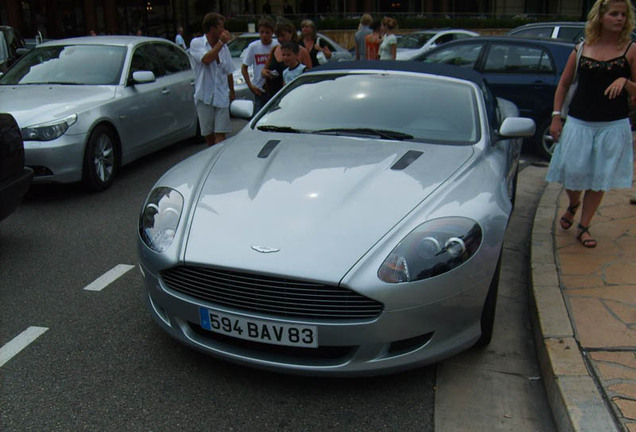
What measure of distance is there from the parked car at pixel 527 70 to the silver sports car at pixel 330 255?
482cm

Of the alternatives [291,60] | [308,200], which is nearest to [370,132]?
[308,200]

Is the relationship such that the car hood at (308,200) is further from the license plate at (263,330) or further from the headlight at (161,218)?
the license plate at (263,330)

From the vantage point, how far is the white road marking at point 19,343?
334 cm

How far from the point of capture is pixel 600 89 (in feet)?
14.2

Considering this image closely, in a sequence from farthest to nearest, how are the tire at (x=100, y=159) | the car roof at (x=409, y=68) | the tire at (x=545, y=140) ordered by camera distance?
1. the tire at (x=545, y=140)
2. the tire at (x=100, y=159)
3. the car roof at (x=409, y=68)

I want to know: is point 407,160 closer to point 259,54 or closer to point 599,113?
point 599,113

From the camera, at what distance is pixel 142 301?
13.1 feet

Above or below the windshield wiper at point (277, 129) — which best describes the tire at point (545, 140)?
below

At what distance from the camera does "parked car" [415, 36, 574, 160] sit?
824 cm

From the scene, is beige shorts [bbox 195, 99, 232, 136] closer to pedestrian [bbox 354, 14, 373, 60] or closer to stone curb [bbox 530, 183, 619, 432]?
stone curb [bbox 530, 183, 619, 432]

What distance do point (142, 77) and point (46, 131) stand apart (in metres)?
1.40

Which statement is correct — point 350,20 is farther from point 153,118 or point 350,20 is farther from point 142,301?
point 142,301

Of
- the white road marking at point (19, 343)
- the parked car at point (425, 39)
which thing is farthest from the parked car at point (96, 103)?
the parked car at point (425, 39)

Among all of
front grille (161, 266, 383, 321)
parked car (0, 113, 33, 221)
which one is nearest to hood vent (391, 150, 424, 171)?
front grille (161, 266, 383, 321)
